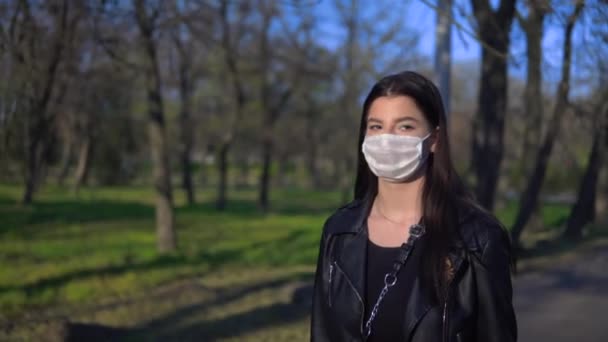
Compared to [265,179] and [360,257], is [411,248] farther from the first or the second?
[265,179]

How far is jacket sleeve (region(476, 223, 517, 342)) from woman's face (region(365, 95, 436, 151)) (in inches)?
18.7

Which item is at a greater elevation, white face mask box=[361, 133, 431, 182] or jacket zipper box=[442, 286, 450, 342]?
white face mask box=[361, 133, 431, 182]

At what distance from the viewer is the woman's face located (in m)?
2.43

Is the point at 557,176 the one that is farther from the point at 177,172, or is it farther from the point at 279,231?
the point at 177,172

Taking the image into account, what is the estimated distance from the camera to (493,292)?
7.24 ft

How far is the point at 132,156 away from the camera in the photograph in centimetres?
4400

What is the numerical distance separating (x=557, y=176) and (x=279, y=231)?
22.8 m

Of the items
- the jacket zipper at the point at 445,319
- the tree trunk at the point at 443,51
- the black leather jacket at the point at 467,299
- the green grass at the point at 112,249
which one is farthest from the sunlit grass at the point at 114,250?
the jacket zipper at the point at 445,319

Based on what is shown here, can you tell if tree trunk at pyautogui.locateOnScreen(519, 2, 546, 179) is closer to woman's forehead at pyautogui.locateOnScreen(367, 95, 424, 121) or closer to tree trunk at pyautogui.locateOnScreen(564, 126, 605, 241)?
tree trunk at pyautogui.locateOnScreen(564, 126, 605, 241)

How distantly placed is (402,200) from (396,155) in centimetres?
22

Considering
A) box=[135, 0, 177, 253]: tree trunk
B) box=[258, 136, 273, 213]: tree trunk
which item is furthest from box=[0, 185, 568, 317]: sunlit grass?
box=[258, 136, 273, 213]: tree trunk

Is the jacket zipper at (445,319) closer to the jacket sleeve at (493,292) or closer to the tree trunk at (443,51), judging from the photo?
the jacket sleeve at (493,292)

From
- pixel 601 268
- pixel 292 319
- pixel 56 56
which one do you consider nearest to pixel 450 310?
pixel 292 319

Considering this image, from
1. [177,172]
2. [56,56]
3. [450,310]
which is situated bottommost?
[177,172]
